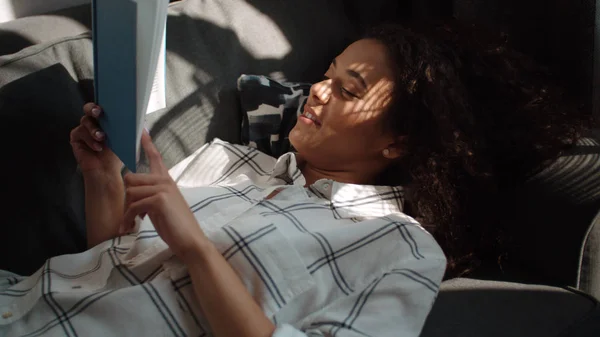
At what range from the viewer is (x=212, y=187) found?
4.03ft

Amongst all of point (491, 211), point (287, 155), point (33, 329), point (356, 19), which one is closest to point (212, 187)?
point (287, 155)

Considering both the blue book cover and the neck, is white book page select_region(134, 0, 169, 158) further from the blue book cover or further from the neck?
the neck

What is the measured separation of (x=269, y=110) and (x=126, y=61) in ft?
2.21

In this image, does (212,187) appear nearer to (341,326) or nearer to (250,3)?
(341,326)

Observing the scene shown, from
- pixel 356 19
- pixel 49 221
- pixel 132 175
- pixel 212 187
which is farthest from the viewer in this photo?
pixel 356 19

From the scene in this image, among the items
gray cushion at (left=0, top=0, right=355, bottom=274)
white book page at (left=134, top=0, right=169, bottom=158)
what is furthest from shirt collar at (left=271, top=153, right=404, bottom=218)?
white book page at (left=134, top=0, right=169, bottom=158)

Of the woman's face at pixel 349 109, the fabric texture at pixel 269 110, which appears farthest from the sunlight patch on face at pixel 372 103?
the fabric texture at pixel 269 110

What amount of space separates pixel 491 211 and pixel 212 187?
633 mm

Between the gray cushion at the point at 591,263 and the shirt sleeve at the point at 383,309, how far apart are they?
0.36 meters

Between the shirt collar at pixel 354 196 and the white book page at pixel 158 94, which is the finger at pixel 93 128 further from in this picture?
the shirt collar at pixel 354 196

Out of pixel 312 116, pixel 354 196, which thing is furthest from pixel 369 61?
pixel 354 196

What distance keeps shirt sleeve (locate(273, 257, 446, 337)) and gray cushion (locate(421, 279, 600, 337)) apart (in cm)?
12

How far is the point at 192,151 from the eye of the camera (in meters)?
1.42

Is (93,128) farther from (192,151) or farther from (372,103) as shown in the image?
(372,103)
